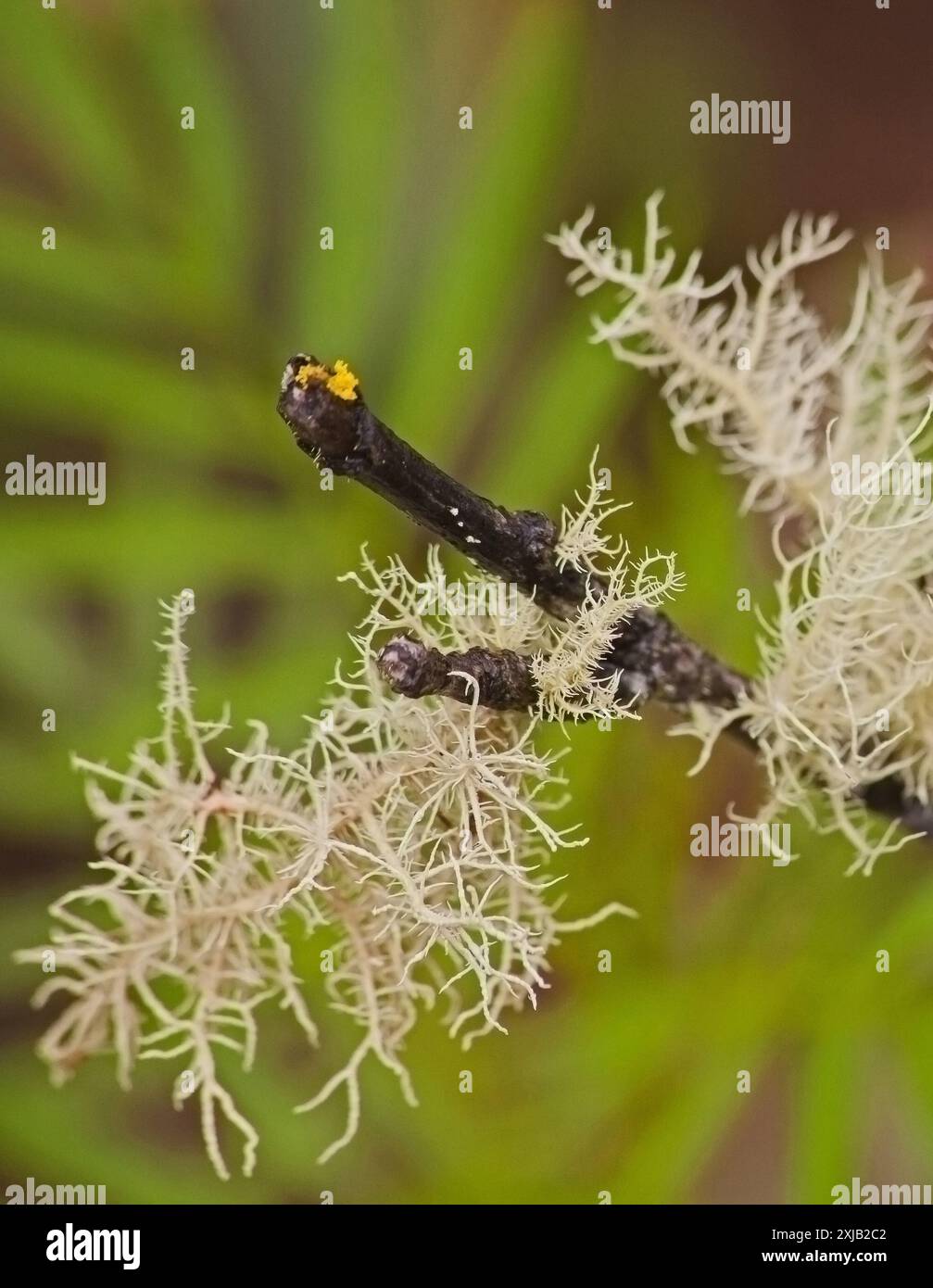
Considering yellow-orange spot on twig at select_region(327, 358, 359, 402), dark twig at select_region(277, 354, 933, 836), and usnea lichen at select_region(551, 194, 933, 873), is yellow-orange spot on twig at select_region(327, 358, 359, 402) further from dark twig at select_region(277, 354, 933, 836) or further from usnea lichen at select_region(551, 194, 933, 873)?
usnea lichen at select_region(551, 194, 933, 873)

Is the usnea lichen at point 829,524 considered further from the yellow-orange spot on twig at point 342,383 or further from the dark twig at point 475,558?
the yellow-orange spot on twig at point 342,383

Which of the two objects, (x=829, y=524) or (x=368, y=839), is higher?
(x=829, y=524)

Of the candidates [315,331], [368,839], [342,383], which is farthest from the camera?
[315,331]

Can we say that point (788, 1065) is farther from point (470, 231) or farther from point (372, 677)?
point (470, 231)

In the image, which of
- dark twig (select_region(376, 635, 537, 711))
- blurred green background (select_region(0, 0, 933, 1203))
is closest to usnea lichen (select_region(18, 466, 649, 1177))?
dark twig (select_region(376, 635, 537, 711))

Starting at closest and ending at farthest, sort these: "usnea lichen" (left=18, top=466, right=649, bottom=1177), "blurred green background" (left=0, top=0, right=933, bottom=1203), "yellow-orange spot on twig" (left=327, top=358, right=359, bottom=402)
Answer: "yellow-orange spot on twig" (left=327, top=358, right=359, bottom=402) → "usnea lichen" (left=18, top=466, right=649, bottom=1177) → "blurred green background" (left=0, top=0, right=933, bottom=1203)

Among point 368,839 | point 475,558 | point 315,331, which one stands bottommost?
point 368,839

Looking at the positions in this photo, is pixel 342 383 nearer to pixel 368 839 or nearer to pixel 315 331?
pixel 368 839

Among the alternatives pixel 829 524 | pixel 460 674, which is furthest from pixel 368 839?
pixel 829 524
